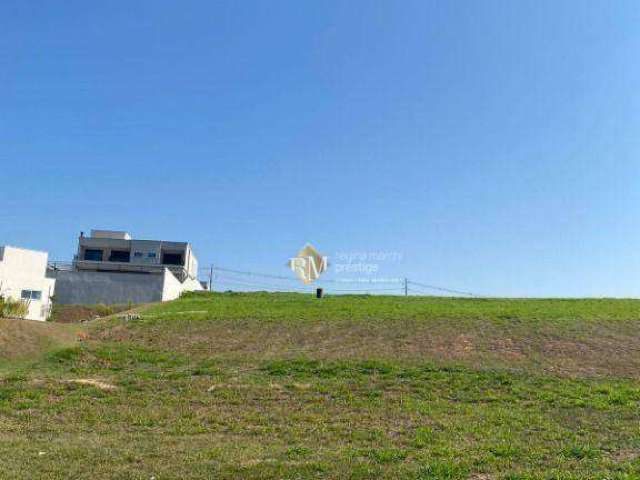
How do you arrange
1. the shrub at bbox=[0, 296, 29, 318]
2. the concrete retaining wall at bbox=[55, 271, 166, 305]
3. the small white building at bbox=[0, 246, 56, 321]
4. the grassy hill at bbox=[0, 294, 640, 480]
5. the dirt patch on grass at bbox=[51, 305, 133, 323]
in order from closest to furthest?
the grassy hill at bbox=[0, 294, 640, 480]
the shrub at bbox=[0, 296, 29, 318]
the small white building at bbox=[0, 246, 56, 321]
the dirt patch on grass at bbox=[51, 305, 133, 323]
the concrete retaining wall at bbox=[55, 271, 166, 305]

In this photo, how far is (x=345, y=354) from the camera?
1762 centimetres

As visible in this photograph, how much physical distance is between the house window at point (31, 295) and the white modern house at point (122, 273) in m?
2.76

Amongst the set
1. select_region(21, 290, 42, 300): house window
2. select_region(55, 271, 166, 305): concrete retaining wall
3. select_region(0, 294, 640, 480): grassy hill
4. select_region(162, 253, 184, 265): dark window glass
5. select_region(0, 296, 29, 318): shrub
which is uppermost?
select_region(162, 253, 184, 265): dark window glass

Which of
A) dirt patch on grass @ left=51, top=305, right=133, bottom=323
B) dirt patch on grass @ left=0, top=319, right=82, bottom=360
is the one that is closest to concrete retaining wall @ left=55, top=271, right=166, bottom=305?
dirt patch on grass @ left=51, top=305, right=133, bottom=323

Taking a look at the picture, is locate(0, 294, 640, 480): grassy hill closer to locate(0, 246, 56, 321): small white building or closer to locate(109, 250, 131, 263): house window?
locate(0, 246, 56, 321): small white building

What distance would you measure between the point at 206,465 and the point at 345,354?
1021 cm

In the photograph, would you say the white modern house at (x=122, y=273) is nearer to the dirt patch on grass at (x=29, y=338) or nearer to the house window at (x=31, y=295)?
the house window at (x=31, y=295)

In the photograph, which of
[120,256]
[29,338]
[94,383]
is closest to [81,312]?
[29,338]

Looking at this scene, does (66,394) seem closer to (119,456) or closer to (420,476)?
(119,456)

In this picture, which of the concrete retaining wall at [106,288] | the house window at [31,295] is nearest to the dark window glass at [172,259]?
the concrete retaining wall at [106,288]

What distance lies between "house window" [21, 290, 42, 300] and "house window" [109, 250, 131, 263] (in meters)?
25.1

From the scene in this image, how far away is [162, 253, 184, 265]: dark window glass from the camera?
57406 mm

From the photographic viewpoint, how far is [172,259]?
5778cm

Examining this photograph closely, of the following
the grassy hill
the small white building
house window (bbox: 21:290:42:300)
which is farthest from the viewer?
house window (bbox: 21:290:42:300)
